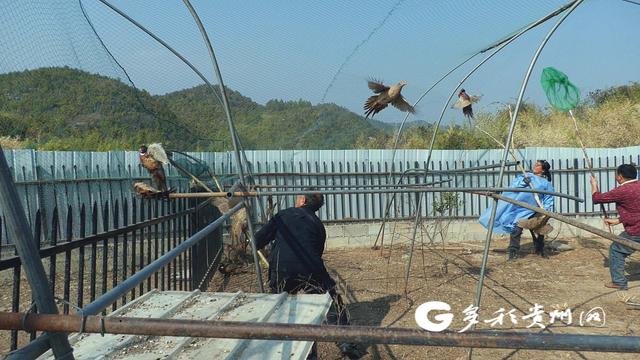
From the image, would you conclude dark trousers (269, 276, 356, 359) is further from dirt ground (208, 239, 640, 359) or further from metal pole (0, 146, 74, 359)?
metal pole (0, 146, 74, 359)

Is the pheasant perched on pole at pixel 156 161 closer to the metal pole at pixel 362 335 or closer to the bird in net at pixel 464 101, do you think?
the metal pole at pixel 362 335

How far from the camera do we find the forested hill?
15.8 ft

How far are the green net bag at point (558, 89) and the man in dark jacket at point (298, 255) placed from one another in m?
3.68

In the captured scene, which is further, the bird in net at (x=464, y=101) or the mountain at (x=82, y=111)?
the bird in net at (x=464, y=101)

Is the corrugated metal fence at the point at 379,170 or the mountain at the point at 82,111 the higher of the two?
the mountain at the point at 82,111

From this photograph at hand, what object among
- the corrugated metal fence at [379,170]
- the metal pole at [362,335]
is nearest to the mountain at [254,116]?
the corrugated metal fence at [379,170]

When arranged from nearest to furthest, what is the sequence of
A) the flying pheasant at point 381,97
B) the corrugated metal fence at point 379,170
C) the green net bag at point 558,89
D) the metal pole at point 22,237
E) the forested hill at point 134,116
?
the metal pole at point 22,237
the forested hill at point 134,116
the flying pheasant at point 381,97
the green net bag at point 558,89
the corrugated metal fence at point 379,170

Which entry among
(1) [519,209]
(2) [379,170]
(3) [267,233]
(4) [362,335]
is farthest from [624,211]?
(4) [362,335]

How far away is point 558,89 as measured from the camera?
656 centimetres

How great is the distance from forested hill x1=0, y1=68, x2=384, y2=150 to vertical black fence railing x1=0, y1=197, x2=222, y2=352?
41.8 inches

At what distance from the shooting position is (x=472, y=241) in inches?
412

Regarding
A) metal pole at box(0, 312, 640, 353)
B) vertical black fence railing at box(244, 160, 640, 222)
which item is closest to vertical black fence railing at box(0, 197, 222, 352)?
metal pole at box(0, 312, 640, 353)

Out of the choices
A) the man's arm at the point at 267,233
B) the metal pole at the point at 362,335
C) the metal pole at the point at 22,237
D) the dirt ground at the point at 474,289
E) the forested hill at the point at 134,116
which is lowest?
the dirt ground at the point at 474,289

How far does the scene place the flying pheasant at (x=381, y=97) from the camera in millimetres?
5262
